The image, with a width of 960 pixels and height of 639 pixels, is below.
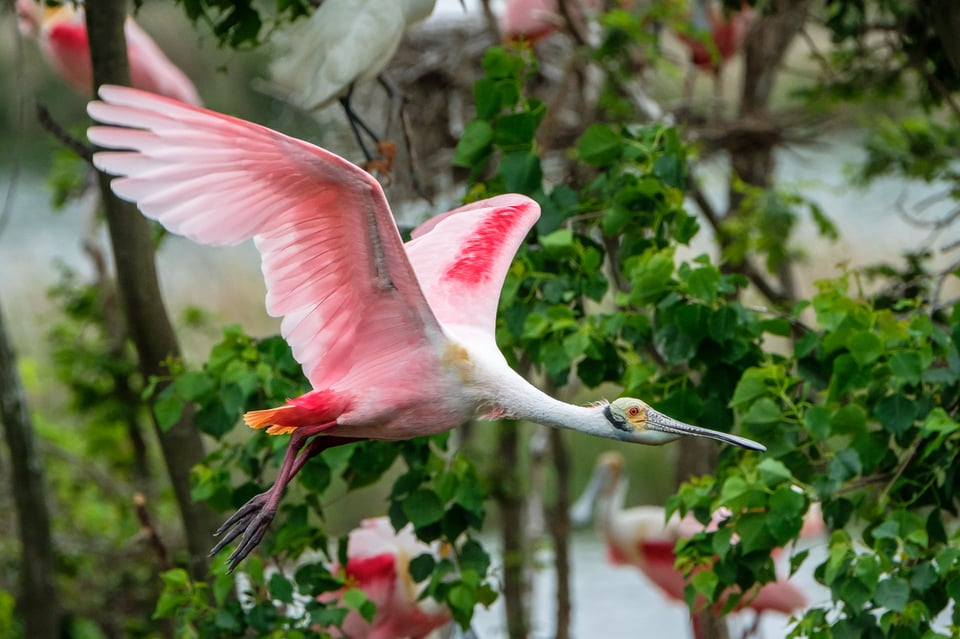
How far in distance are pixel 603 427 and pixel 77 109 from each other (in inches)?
418

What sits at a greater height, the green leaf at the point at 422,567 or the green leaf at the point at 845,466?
the green leaf at the point at 845,466

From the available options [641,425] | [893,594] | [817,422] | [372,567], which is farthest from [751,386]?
[372,567]

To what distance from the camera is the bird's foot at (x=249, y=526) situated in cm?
288

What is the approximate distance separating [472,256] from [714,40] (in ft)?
13.5

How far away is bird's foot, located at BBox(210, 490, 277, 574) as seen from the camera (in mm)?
2879

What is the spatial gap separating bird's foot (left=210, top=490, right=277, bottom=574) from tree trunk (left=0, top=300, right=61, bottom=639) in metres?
2.21

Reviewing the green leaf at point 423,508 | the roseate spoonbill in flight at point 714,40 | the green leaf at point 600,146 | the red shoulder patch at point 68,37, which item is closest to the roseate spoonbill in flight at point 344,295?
the green leaf at point 423,508

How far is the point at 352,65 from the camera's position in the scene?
3.83m

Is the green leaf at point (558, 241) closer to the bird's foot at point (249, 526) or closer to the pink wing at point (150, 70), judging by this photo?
the bird's foot at point (249, 526)

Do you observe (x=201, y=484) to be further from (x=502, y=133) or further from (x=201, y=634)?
(x=502, y=133)

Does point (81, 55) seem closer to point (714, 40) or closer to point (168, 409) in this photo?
point (714, 40)

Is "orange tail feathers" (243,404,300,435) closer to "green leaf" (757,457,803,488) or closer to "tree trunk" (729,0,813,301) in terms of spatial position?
"green leaf" (757,457,803,488)

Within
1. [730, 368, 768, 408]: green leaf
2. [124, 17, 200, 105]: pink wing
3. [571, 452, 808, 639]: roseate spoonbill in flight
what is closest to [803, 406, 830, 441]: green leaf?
[730, 368, 768, 408]: green leaf

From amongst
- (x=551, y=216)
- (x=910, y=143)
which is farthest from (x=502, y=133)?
(x=910, y=143)
